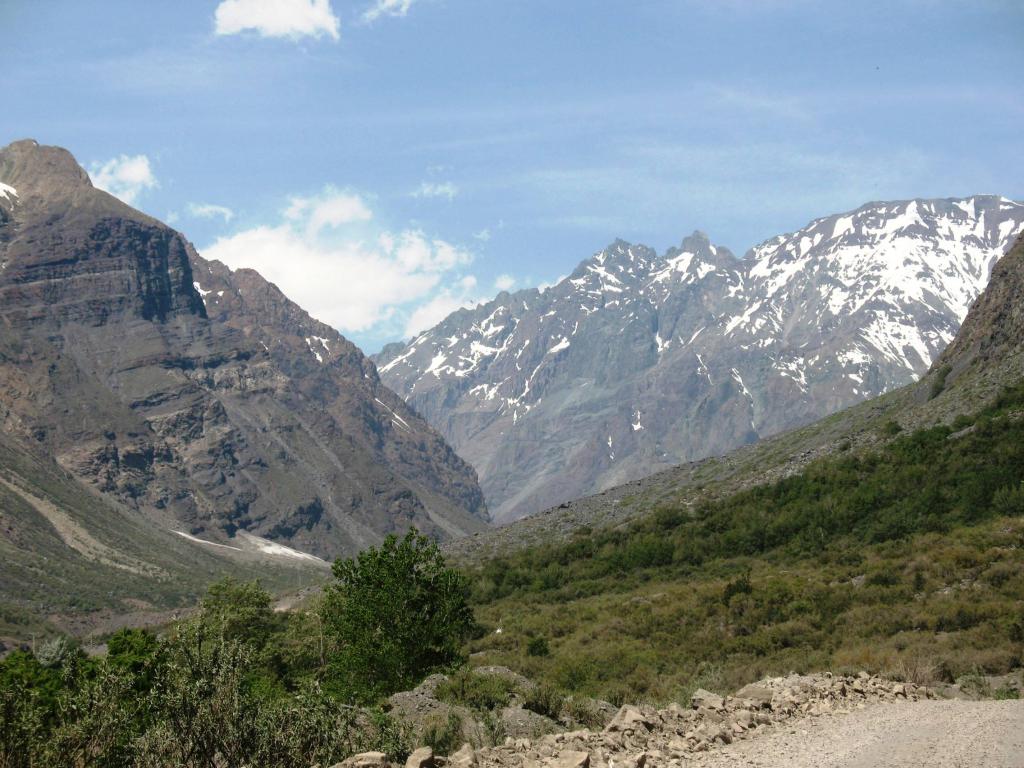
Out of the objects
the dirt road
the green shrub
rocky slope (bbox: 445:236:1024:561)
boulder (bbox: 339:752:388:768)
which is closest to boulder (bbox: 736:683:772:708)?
the dirt road

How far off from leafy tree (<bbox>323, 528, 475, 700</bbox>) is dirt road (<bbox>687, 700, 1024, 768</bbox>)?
2041 cm

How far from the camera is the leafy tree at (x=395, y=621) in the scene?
39.8 m

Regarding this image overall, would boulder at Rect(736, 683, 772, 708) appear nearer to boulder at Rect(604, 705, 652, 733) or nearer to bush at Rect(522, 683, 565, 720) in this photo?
boulder at Rect(604, 705, 652, 733)

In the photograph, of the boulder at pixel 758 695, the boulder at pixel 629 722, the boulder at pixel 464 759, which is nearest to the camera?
the boulder at pixel 464 759

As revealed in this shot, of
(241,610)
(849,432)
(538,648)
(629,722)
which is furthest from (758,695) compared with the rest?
(849,432)

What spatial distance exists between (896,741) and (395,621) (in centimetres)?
2470

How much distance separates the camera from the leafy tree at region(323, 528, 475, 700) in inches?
1569

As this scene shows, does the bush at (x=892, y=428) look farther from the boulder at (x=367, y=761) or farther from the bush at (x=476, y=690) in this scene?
the boulder at (x=367, y=761)

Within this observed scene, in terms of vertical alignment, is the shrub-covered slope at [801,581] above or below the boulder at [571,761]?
below

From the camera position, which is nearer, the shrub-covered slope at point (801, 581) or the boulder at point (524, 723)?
the boulder at point (524, 723)

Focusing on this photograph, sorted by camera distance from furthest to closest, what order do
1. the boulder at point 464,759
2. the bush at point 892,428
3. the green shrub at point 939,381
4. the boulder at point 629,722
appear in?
the green shrub at point 939,381 → the bush at point 892,428 → the boulder at point 629,722 → the boulder at point 464,759

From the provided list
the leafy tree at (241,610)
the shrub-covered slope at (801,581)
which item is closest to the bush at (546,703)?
the shrub-covered slope at (801,581)

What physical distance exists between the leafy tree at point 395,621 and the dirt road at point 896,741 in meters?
20.4

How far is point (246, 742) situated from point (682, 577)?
54.3 metres
